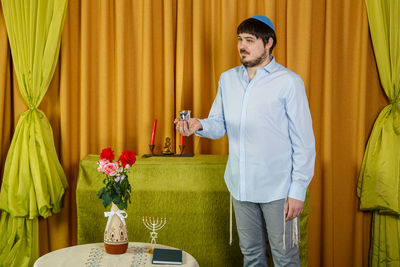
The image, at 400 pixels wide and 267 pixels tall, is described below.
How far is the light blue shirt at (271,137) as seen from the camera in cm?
186

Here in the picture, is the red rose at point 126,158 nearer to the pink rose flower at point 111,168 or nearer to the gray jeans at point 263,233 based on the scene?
the pink rose flower at point 111,168

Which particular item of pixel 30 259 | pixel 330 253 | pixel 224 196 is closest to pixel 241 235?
pixel 224 196

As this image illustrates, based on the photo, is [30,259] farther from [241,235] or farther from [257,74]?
[257,74]

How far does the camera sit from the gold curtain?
260 cm

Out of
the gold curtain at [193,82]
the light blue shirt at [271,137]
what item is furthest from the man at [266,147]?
the gold curtain at [193,82]

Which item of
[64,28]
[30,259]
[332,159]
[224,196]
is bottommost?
[30,259]

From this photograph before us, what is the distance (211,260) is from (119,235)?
74cm

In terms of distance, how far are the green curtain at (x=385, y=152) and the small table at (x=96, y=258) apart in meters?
1.28

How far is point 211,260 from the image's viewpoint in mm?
2416

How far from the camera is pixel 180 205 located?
238 centimetres

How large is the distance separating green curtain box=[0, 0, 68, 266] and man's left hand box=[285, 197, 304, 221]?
1347mm

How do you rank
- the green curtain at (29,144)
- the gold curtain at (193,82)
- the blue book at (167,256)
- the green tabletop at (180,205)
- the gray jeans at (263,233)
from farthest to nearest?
the gold curtain at (193,82)
the green curtain at (29,144)
the green tabletop at (180,205)
the gray jeans at (263,233)
the blue book at (167,256)

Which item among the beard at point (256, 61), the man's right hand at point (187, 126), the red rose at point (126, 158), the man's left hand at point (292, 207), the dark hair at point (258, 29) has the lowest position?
the man's left hand at point (292, 207)

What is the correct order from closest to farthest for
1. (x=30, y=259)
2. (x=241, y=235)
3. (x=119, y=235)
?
(x=119, y=235), (x=241, y=235), (x=30, y=259)
